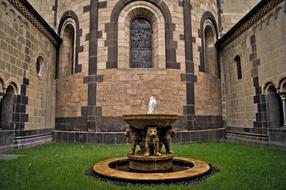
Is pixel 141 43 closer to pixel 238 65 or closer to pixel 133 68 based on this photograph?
pixel 133 68

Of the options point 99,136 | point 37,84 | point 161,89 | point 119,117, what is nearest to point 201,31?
point 161,89

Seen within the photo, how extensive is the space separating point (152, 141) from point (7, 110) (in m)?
6.43

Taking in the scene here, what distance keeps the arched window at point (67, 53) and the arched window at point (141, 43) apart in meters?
3.58

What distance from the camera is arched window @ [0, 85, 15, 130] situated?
8844 millimetres

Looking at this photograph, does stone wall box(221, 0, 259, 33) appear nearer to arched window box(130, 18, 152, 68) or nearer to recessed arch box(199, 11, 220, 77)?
recessed arch box(199, 11, 220, 77)

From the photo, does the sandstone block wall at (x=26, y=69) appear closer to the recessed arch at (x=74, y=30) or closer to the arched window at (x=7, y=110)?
the arched window at (x=7, y=110)

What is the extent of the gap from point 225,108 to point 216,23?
17.1ft

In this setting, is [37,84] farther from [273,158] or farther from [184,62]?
[273,158]

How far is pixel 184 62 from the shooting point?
460 inches

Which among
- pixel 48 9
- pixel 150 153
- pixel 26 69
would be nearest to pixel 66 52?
pixel 48 9

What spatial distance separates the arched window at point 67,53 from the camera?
13.2m

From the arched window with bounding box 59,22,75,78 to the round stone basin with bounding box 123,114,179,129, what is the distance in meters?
8.59

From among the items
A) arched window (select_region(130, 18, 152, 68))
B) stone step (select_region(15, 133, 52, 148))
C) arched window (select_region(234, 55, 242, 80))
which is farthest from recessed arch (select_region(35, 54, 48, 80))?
arched window (select_region(234, 55, 242, 80))

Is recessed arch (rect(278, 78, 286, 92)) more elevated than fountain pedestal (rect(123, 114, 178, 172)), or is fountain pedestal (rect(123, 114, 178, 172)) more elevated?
recessed arch (rect(278, 78, 286, 92))
